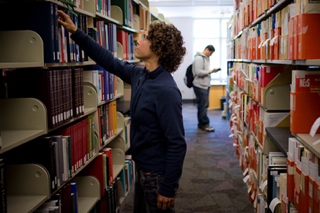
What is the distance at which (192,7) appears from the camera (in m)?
8.86

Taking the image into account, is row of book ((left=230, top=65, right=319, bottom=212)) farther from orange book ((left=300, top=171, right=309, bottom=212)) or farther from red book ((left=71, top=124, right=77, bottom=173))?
red book ((left=71, top=124, right=77, bottom=173))

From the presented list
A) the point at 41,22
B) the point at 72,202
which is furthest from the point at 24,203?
the point at 41,22

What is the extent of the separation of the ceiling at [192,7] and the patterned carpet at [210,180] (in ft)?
12.1

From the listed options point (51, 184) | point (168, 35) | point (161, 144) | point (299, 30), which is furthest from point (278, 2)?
point (51, 184)

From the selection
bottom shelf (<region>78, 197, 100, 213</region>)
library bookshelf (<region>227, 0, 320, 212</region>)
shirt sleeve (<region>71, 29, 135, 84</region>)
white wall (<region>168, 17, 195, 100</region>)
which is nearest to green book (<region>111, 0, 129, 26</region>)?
library bookshelf (<region>227, 0, 320, 212</region>)

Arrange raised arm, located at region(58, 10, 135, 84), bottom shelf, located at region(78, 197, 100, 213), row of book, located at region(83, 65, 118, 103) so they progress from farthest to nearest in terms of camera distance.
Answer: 1. row of book, located at region(83, 65, 118, 103)
2. bottom shelf, located at region(78, 197, 100, 213)
3. raised arm, located at region(58, 10, 135, 84)

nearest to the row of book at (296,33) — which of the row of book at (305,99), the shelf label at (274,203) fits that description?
the row of book at (305,99)

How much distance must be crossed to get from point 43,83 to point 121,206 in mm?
1835

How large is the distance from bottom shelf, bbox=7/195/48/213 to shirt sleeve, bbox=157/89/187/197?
567 mm

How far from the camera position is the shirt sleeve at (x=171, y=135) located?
1546 millimetres

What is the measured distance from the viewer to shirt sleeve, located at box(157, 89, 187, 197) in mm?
1546

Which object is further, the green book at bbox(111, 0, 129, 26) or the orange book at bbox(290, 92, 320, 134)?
the green book at bbox(111, 0, 129, 26)

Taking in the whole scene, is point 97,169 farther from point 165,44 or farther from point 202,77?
point 202,77

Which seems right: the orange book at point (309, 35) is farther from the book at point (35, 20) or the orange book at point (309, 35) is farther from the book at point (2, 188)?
the book at point (2, 188)
